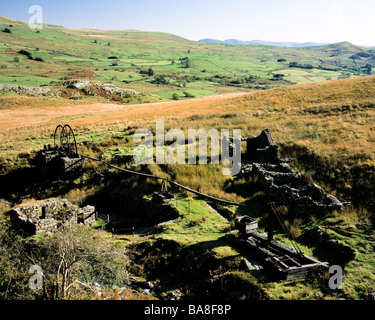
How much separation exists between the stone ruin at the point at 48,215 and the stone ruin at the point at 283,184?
34.0 feet

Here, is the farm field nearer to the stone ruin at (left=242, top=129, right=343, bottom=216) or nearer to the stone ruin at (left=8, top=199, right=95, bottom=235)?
the stone ruin at (left=242, top=129, right=343, bottom=216)

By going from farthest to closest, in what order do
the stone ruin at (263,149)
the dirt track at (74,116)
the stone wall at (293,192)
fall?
1. the dirt track at (74,116)
2. the stone ruin at (263,149)
3. the stone wall at (293,192)

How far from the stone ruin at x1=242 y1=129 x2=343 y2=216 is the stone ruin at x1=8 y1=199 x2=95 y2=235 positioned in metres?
10.4

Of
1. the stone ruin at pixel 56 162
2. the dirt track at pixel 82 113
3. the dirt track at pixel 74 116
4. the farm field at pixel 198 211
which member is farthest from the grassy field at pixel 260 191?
the dirt track at pixel 82 113

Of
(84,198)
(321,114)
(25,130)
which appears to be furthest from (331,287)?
(25,130)

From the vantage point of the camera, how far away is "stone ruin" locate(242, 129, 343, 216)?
493 inches

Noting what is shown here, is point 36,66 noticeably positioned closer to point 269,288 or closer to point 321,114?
point 321,114

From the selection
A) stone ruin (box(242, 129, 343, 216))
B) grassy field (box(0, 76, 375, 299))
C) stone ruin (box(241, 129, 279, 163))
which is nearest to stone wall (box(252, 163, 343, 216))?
stone ruin (box(242, 129, 343, 216))

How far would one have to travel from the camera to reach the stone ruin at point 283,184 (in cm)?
1252

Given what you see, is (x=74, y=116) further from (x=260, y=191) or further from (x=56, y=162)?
(x=260, y=191)

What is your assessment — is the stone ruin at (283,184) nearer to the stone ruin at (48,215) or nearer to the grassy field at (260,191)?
the grassy field at (260,191)

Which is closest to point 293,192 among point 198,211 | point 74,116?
point 198,211
